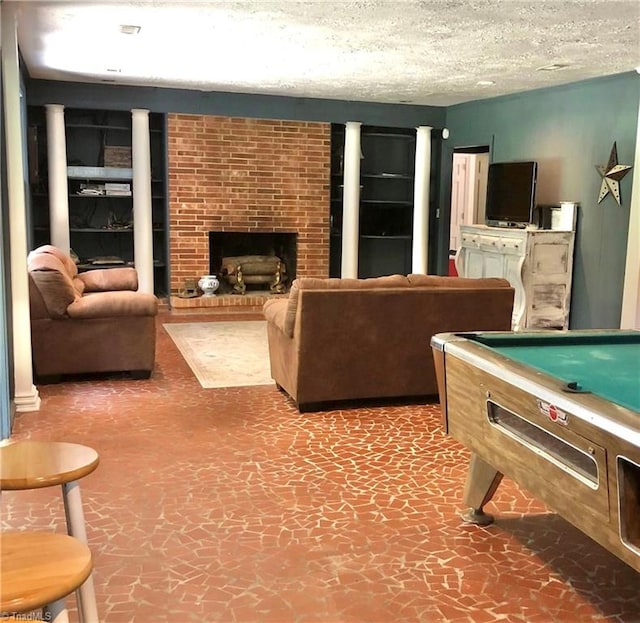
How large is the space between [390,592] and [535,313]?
477 centimetres

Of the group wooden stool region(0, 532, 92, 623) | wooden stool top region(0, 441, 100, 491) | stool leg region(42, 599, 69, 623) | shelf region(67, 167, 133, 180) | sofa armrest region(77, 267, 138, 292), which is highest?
shelf region(67, 167, 133, 180)

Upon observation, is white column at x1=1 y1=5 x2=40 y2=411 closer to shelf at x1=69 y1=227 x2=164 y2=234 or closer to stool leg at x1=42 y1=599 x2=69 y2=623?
stool leg at x1=42 y1=599 x2=69 y2=623

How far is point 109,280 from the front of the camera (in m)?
6.45

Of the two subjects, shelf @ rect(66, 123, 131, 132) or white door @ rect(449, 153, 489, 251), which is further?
white door @ rect(449, 153, 489, 251)

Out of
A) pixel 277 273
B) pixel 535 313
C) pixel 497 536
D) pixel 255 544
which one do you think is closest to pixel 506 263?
pixel 535 313

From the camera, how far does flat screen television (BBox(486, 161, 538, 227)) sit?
A: 22.8 ft

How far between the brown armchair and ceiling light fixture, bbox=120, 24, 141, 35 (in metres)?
1.62

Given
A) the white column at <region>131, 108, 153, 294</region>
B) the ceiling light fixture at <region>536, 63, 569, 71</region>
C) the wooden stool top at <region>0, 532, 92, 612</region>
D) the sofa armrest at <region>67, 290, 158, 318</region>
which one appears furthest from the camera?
the white column at <region>131, 108, 153, 294</region>

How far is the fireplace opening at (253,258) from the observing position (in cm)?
843

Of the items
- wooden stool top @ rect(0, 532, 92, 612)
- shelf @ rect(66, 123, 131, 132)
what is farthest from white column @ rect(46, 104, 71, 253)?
wooden stool top @ rect(0, 532, 92, 612)

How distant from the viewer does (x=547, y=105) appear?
7113 millimetres

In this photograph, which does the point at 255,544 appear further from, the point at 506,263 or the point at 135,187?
the point at 135,187

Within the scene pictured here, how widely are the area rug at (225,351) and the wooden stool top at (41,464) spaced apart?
3120 mm

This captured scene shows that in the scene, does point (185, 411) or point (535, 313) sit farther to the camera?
point (535, 313)
